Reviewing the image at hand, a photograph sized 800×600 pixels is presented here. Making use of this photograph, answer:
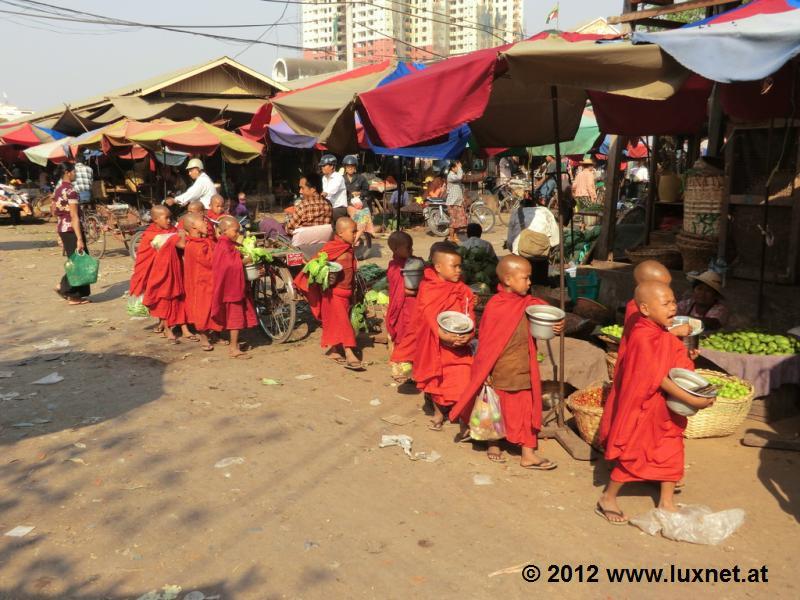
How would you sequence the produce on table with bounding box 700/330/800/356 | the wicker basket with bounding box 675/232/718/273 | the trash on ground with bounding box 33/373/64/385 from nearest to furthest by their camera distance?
the produce on table with bounding box 700/330/800/356, the trash on ground with bounding box 33/373/64/385, the wicker basket with bounding box 675/232/718/273

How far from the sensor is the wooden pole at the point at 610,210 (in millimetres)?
9312

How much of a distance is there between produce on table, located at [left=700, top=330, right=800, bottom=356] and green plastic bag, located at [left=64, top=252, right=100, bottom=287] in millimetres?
8185

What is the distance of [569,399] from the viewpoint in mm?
5109

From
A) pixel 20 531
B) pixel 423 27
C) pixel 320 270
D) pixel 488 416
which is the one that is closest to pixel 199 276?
pixel 320 270

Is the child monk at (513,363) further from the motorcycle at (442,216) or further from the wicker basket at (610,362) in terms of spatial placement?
the motorcycle at (442,216)

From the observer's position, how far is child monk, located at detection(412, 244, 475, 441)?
16.4 ft

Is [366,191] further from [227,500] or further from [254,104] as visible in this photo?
[227,500]

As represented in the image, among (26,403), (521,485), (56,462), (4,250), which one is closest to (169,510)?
(56,462)

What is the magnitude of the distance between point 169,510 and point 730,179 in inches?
244

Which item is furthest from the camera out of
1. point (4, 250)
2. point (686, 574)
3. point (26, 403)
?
point (4, 250)

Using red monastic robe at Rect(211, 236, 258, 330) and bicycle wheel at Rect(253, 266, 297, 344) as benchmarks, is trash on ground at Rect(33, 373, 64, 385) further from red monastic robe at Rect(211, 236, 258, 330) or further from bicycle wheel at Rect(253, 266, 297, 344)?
bicycle wheel at Rect(253, 266, 297, 344)

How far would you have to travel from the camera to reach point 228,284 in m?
7.22

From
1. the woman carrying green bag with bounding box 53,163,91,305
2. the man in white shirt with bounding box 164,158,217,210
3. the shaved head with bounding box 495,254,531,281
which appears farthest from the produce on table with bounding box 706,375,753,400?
the woman carrying green bag with bounding box 53,163,91,305

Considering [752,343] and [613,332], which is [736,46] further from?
[613,332]
